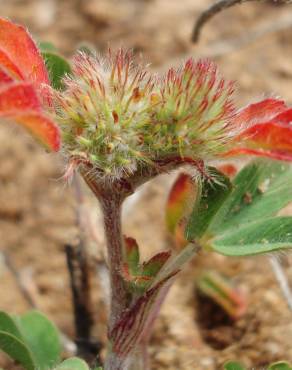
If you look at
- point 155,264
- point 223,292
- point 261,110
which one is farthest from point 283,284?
point 261,110

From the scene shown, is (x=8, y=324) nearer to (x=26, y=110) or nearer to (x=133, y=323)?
(x=133, y=323)

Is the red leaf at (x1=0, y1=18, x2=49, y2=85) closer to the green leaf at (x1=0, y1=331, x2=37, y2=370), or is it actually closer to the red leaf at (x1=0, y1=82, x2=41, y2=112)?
the red leaf at (x1=0, y1=82, x2=41, y2=112)

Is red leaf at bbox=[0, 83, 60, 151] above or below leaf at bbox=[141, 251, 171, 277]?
above

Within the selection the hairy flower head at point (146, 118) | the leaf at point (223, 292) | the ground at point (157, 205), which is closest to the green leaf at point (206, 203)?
the hairy flower head at point (146, 118)

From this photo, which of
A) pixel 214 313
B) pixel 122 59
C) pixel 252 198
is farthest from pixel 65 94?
pixel 214 313

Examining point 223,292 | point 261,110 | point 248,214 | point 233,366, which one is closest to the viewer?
point 261,110

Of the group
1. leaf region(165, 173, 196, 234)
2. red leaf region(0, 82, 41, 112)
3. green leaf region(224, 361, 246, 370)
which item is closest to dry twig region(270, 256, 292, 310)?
leaf region(165, 173, 196, 234)
